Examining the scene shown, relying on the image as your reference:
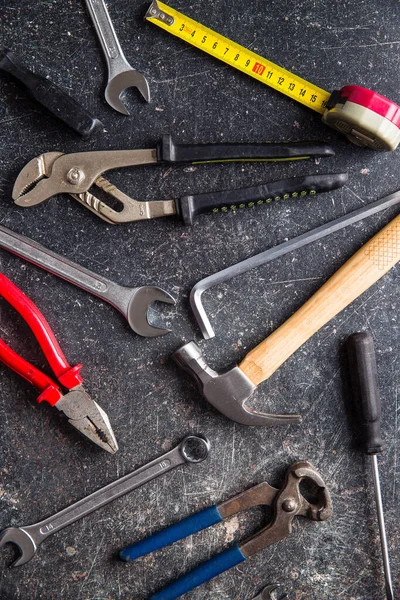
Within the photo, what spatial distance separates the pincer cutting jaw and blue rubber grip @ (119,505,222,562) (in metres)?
0.75

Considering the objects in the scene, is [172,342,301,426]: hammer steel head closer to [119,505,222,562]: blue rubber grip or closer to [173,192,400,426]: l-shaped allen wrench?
[173,192,400,426]: l-shaped allen wrench

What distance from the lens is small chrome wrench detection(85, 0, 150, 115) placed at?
1.37m

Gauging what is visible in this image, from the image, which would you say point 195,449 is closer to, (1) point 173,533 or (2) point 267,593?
(1) point 173,533

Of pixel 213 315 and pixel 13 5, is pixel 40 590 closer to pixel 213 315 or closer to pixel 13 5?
pixel 213 315

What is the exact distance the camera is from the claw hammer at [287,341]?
1332mm

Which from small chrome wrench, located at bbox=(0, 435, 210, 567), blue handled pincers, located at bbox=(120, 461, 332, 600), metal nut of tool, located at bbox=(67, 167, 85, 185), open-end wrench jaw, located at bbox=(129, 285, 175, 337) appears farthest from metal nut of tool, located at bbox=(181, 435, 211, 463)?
metal nut of tool, located at bbox=(67, 167, 85, 185)

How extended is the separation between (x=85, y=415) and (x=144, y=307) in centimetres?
26

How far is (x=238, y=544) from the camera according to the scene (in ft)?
4.51

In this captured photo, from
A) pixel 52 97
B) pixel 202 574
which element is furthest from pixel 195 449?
pixel 52 97

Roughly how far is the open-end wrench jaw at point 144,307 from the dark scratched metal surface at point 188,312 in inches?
1.2

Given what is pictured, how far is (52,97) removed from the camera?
1.32 metres

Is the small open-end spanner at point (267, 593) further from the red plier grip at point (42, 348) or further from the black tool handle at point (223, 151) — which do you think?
the black tool handle at point (223, 151)

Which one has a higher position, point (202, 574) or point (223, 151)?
point (223, 151)

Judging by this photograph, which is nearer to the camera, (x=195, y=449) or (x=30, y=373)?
(x=30, y=373)
